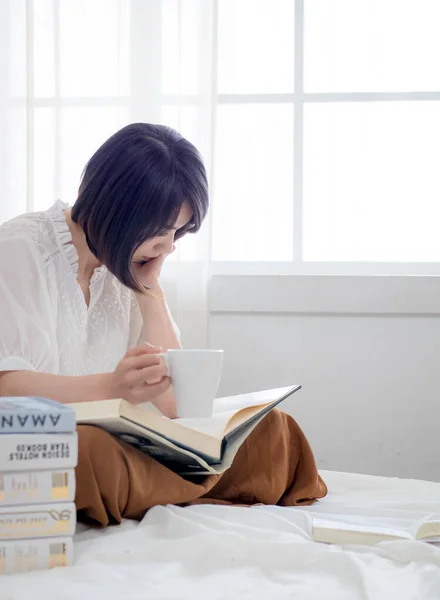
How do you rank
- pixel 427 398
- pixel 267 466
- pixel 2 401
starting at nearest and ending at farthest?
pixel 2 401 → pixel 267 466 → pixel 427 398

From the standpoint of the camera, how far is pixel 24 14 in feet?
7.59

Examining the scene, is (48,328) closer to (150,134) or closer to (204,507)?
(150,134)

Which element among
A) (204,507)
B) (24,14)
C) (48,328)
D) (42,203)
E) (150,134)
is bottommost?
(204,507)

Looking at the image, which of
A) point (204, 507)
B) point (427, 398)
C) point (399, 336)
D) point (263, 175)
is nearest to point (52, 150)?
point (263, 175)

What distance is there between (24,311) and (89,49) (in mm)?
1167

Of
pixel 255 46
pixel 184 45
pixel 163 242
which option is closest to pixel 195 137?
pixel 184 45

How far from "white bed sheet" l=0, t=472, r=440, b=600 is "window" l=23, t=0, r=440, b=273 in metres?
1.41

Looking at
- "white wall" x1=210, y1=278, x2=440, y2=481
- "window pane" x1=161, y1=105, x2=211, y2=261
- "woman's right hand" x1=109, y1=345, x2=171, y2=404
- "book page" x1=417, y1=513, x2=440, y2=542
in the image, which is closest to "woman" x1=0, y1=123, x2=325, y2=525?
"woman's right hand" x1=109, y1=345, x2=171, y2=404

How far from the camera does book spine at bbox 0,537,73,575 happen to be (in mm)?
826

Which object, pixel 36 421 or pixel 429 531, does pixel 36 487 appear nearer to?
pixel 36 421

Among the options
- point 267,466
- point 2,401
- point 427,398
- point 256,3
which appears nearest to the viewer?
point 2,401

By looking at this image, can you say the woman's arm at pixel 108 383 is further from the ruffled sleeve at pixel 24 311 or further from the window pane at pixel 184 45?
the window pane at pixel 184 45

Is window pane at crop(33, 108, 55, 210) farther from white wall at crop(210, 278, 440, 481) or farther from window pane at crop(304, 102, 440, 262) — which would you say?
window pane at crop(304, 102, 440, 262)

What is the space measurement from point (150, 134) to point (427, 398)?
119cm
